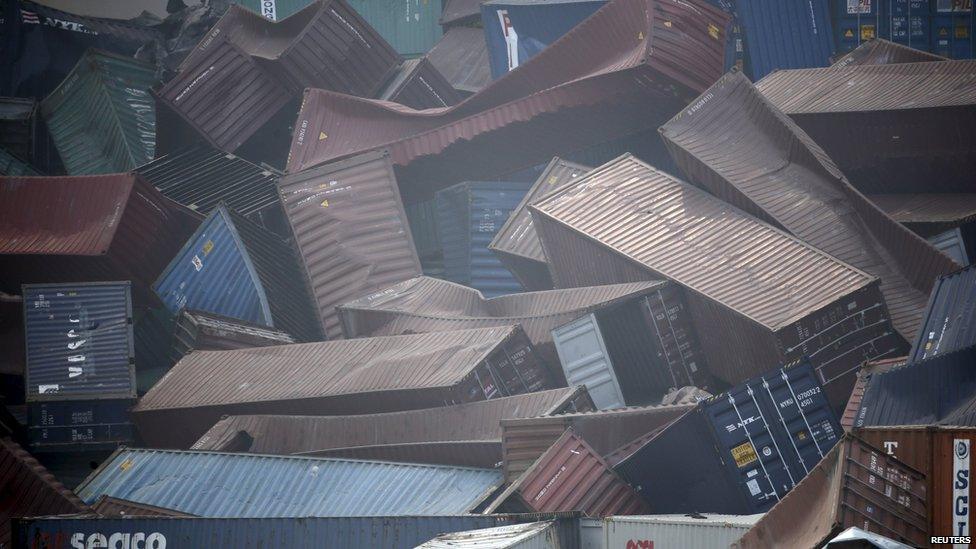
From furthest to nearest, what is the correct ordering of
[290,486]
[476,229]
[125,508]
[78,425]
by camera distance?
→ 1. [476,229]
2. [78,425]
3. [125,508]
4. [290,486]

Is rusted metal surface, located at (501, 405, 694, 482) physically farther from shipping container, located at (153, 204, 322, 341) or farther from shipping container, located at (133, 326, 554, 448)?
shipping container, located at (153, 204, 322, 341)

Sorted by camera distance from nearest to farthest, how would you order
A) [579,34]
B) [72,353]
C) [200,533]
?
[200,533] → [72,353] → [579,34]

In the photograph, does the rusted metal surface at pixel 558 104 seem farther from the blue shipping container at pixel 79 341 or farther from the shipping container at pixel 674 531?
the shipping container at pixel 674 531

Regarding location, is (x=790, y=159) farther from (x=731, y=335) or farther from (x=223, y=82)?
(x=223, y=82)

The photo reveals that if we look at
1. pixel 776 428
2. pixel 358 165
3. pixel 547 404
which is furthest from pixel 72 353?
pixel 776 428

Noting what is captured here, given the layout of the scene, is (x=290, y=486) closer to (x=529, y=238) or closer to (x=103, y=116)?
(x=529, y=238)

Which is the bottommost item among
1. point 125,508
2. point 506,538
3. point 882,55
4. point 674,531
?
point 674,531

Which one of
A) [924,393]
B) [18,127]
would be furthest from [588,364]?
[18,127]
